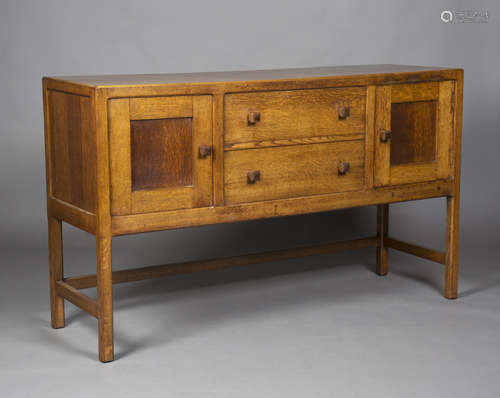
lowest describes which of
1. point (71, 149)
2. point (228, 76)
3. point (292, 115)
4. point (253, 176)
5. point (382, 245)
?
point (382, 245)

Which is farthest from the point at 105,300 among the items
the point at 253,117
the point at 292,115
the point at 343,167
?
the point at 343,167

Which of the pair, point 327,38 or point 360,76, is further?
point 327,38

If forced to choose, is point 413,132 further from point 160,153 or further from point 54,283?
point 54,283

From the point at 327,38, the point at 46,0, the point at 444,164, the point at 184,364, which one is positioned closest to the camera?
the point at 184,364

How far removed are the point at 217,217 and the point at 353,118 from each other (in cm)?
87

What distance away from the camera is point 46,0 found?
5973mm

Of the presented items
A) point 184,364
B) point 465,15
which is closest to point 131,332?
point 184,364

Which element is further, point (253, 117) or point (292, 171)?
point (292, 171)

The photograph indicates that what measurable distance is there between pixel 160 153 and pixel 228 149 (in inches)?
13.1

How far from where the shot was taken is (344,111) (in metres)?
4.40

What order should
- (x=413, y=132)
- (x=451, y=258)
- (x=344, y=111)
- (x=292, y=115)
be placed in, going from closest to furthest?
1. (x=292, y=115)
2. (x=344, y=111)
3. (x=413, y=132)
4. (x=451, y=258)

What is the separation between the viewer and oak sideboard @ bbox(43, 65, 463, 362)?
3936mm

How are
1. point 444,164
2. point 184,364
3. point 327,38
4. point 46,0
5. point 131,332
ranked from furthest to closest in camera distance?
point 327,38 → point 46,0 → point 444,164 → point 131,332 → point 184,364

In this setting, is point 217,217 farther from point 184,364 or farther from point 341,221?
point 341,221
